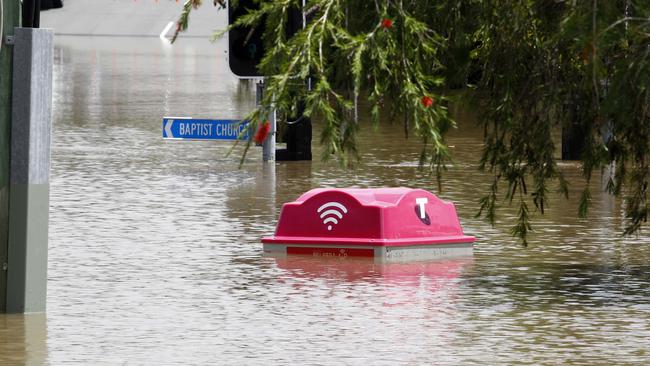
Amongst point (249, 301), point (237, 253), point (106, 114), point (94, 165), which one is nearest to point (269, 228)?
point (237, 253)

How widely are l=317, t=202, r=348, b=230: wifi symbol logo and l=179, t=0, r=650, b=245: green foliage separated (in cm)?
255

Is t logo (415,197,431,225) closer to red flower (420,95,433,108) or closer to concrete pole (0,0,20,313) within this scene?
concrete pole (0,0,20,313)

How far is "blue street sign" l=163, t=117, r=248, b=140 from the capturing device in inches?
757

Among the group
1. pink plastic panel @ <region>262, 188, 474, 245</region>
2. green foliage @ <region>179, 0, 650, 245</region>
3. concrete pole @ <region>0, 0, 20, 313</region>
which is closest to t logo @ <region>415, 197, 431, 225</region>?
pink plastic panel @ <region>262, 188, 474, 245</region>

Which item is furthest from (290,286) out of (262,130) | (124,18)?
(124,18)

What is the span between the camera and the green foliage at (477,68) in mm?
7914

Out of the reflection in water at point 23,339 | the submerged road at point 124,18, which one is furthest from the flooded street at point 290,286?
the submerged road at point 124,18

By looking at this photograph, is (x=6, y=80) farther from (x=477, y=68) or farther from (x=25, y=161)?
(x=477, y=68)

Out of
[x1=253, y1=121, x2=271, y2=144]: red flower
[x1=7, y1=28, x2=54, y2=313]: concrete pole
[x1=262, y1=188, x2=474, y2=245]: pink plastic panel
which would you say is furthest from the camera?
[x1=262, y1=188, x2=474, y2=245]: pink plastic panel

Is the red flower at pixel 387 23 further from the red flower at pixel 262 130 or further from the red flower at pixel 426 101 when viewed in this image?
the red flower at pixel 262 130

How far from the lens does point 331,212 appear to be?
13.0m

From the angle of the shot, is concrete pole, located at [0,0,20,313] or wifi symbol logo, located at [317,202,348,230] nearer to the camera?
concrete pole, located at [0,0,20,313]

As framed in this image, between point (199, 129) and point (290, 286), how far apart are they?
8132 millimetres

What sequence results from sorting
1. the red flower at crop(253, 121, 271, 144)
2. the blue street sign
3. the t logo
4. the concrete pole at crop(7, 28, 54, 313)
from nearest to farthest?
the red flower at crop(253, 121, 271, 144), the concrete pole at crop(7, 28, 54, 313), the t logo, the blue street sign
